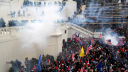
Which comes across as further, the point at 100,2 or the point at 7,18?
the point at 100,2

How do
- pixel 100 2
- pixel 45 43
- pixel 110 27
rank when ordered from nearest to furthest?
pixel 45 43 → pixel 110 27 → pixel 100 2

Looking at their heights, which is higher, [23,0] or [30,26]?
[23,0]

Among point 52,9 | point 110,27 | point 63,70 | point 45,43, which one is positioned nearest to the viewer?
point 63,70

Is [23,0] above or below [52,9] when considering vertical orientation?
above

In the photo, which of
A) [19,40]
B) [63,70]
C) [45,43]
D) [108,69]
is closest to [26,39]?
[19,40]

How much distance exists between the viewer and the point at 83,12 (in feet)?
75.2

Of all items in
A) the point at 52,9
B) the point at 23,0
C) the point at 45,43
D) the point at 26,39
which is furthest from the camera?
the point at 52,9

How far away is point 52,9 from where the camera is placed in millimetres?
15711

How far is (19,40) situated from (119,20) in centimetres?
1783

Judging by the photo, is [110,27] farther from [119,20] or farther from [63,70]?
[63,70]

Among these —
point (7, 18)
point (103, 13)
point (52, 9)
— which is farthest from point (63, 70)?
point (103, 13)

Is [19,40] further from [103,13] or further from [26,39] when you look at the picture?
[103,13]

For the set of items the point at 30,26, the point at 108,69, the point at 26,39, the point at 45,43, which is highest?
the point at 30,26

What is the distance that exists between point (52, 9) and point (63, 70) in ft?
31.3
